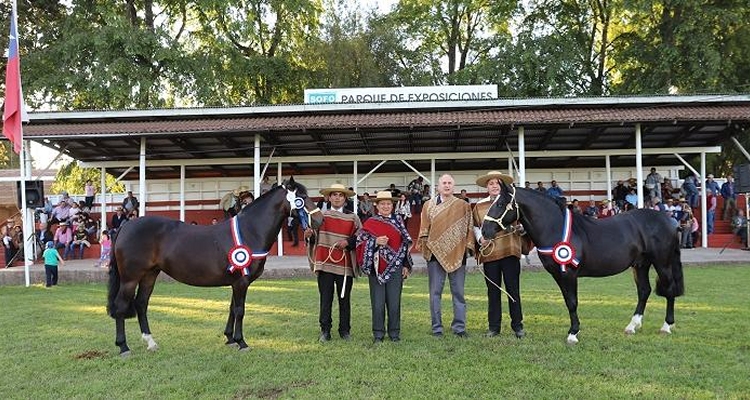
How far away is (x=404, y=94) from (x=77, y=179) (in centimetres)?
1844

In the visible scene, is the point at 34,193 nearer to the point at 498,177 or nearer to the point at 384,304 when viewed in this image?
the point at 384,304

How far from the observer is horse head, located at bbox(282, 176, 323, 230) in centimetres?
628

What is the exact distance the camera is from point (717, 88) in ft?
81.1

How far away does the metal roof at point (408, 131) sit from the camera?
15242 millimetres

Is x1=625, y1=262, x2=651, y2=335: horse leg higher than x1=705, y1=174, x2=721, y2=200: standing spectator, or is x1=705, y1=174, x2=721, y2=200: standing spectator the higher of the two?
x1=705, y1=174, x2=721, y2=200: standing spectator

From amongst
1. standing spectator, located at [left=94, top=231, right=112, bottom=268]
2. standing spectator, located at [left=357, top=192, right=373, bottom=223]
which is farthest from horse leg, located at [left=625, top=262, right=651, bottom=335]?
standing spectator, located at [left=94, top=231, right=112, bottom=268]

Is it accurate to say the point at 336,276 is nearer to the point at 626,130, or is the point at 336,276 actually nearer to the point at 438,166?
the point at 626,130

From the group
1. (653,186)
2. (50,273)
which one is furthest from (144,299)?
(653,186)

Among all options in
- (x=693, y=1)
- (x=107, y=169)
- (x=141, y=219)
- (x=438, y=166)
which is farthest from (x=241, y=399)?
(x=693, y=1)

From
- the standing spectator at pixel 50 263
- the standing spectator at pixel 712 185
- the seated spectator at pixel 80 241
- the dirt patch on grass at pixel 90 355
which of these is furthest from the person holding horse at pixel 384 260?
the standing spectator at pixel 712 185

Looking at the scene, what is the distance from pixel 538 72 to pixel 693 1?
23.1 ft

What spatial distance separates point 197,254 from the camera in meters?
6.30

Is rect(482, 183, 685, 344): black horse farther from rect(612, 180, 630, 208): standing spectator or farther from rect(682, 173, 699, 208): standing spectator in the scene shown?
rect(682, 173, 699, 208): standing spectator

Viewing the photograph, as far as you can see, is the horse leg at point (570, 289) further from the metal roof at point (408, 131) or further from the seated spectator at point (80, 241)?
the seated spectator at point (80, 241)
